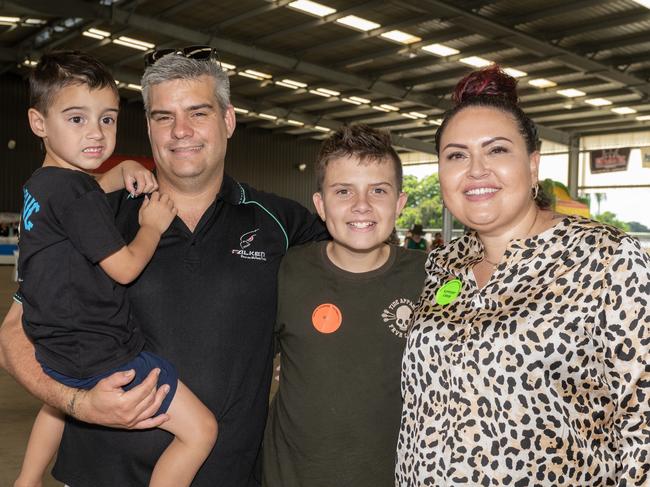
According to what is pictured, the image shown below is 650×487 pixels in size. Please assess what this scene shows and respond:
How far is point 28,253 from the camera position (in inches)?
79.3

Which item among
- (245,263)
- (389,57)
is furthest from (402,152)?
(245,263)

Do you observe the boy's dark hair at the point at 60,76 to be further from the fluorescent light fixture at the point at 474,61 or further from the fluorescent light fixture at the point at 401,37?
the fluorescent light fixture at the point at 474,61

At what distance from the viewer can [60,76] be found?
7.05 ft

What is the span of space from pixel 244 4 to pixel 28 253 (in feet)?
37.6

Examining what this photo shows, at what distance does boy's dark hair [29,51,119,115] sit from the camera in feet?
7.06

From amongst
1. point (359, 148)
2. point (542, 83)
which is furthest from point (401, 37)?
point (359, 148)

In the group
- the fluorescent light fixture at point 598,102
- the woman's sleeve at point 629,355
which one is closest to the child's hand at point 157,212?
the woman's sleeve at point 629,355

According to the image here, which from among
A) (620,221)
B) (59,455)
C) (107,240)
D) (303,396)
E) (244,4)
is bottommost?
(59,455)

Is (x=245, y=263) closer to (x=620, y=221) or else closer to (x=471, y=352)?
(x=471, y=352)

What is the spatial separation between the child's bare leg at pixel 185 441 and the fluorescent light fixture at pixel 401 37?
12.3 m

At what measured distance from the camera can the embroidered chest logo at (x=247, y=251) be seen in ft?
7.24

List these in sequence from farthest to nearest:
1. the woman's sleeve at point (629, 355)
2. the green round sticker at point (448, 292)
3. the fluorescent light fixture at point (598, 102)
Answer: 1. the fluorescent light fixture at point (598, 102)
2. the green round sticker at point (448, 292)
3. the woman's sleeve at point (629, 355)

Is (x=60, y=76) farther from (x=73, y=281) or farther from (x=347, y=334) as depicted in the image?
(x=347, y=334)

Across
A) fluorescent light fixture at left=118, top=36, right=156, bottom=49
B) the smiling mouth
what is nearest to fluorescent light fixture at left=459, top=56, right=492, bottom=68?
fluorescent light fixture at left=118, top=36, right=156, bottom=49
